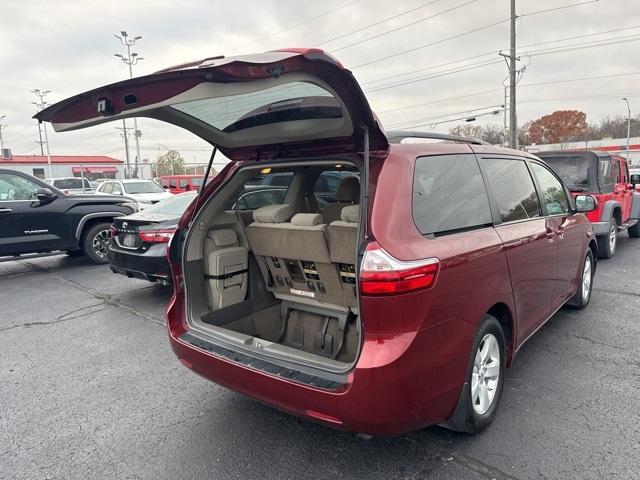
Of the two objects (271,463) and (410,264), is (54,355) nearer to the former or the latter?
(271,463)

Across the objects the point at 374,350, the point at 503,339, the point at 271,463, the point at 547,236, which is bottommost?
the point at 271,463

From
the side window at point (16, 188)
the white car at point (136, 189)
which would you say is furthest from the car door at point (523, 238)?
the white car at point (136, 189)

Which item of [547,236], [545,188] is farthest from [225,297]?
[545,188]

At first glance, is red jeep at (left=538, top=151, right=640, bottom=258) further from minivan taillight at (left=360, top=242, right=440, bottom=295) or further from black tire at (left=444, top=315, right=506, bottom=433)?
minivan taillight at (left=360, top=242, right=440, bottom=295)

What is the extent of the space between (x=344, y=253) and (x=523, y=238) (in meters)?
1.30

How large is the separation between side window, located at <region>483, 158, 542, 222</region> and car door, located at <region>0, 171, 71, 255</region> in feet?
23.8

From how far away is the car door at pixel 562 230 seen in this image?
13.0 feet

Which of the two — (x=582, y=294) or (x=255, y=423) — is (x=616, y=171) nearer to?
(x=582, y=294)

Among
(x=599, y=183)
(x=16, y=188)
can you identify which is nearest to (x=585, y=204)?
(x=599, y=183)

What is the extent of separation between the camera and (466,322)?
250cm

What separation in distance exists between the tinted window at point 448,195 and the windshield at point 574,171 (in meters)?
5.42

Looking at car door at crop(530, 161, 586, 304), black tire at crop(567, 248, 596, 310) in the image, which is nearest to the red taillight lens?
car door at crop(530, 161, 586, 304)

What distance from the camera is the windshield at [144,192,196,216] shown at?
634 centimetres

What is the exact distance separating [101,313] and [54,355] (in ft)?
4.26
